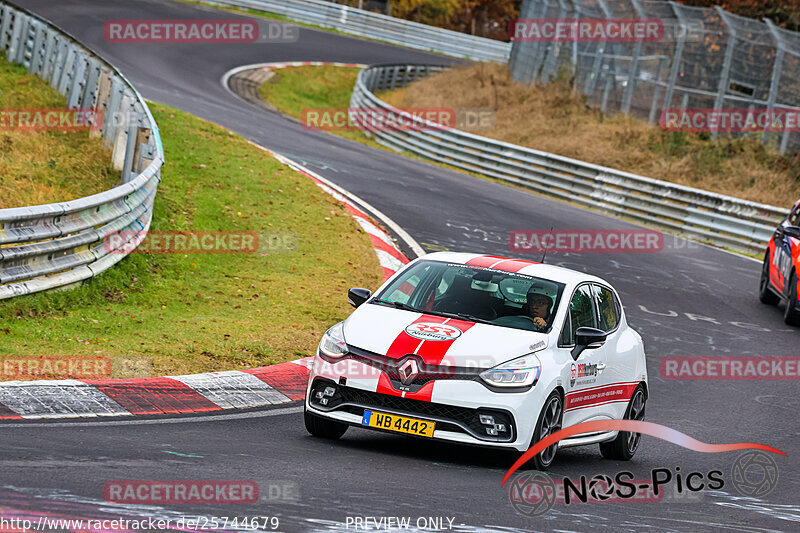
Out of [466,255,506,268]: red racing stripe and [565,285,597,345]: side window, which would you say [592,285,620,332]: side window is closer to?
[565,285,597,345]: side window

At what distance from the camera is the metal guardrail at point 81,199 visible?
10.3 m

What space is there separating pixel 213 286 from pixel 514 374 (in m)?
6.07

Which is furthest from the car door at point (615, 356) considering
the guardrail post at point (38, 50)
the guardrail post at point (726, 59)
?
the guardrail post at point (726, 59)

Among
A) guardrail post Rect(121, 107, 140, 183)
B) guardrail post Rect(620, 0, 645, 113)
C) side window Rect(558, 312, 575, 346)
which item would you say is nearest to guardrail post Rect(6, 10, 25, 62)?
guardrail post Rect(121, 107, 140, 183)

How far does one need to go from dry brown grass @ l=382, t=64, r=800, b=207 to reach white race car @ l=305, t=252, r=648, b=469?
19.2 meters

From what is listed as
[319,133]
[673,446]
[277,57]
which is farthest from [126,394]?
[277,57]

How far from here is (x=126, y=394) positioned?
8414mm

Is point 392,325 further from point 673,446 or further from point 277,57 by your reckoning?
point 277,57

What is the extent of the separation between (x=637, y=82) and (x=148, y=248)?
19914mm

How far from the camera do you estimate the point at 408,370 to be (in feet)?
25.7

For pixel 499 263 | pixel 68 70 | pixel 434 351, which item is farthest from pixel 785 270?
pixel 68 70

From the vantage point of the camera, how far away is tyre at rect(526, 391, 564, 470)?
25.9ft

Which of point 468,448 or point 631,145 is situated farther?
point 631,145

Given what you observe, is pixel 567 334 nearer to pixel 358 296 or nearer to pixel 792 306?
pixel 358 296
